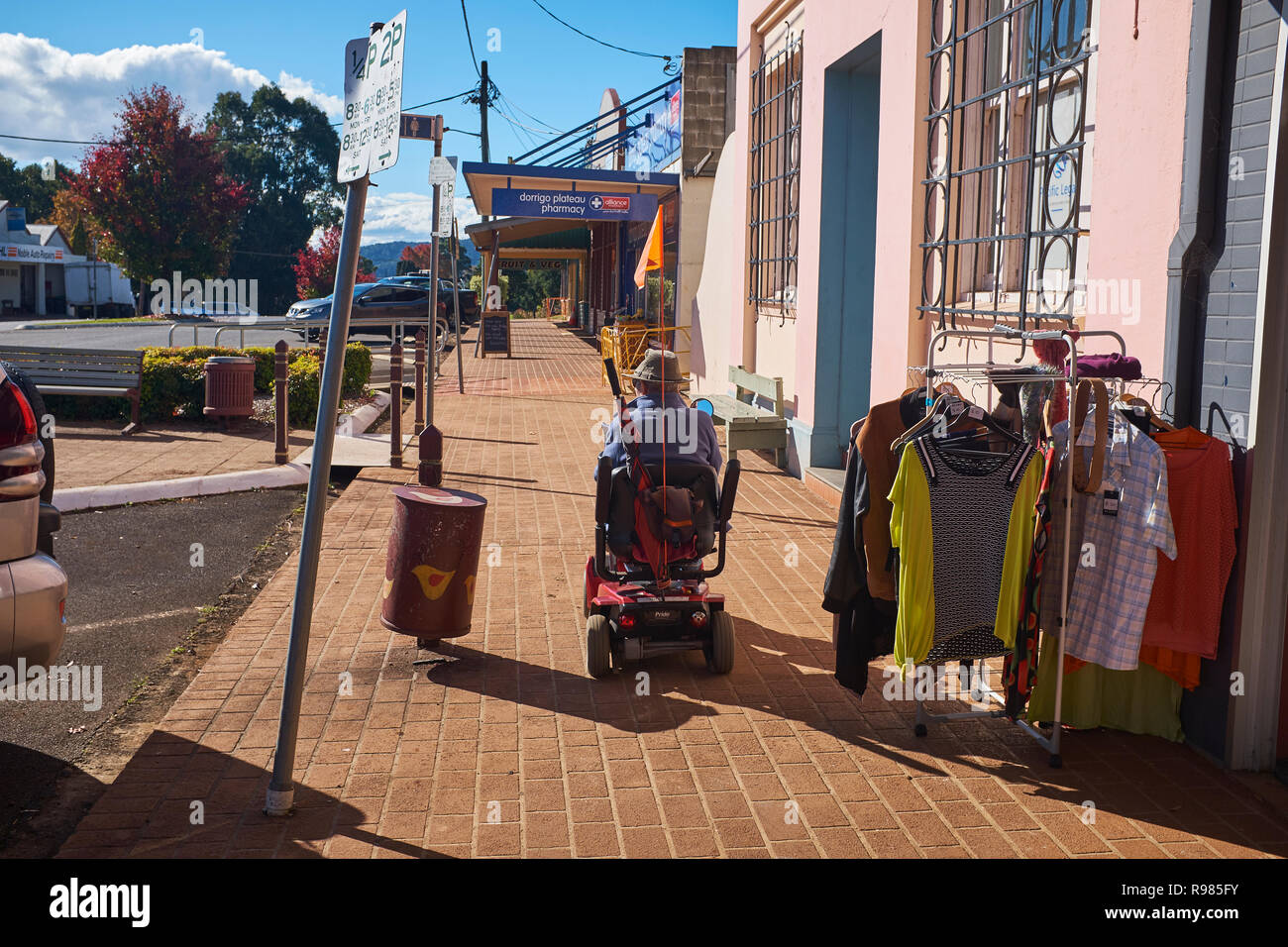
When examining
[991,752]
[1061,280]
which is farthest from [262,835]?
[1061,280]

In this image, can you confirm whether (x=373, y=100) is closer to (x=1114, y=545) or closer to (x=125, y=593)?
(x=1114, y=545)

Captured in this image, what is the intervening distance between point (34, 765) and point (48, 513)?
1057 mm

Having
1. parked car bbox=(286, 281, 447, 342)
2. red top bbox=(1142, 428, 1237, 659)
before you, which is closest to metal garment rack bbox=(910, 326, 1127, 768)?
red top bbox=(1142, 428, 1237, 659)

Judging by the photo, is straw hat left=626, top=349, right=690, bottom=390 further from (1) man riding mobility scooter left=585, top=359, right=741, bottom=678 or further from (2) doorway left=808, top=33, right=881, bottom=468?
(2) doorway left=808, top=33, right=881, bottom=468

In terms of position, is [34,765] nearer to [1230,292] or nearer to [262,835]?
[262,835]

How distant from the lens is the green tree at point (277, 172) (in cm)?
6525

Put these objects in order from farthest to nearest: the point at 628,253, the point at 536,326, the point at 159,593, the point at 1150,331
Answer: the point at 536,326, the point at 628,253, the point at 159,593, the point at 1150,331

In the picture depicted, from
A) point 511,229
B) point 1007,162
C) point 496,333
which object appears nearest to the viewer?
point 1007,162

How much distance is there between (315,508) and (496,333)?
23.0m

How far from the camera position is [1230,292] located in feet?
14.7

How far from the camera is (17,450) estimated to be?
165 inches

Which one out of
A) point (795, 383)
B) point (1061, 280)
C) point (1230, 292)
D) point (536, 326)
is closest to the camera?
point (1230, 292)

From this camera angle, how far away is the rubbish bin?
13375 mm

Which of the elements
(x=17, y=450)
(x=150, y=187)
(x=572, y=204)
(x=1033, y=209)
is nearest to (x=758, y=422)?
(x=1033, y=209)
